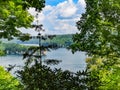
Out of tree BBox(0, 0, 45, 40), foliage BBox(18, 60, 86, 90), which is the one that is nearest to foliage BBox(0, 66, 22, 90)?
foliage BBox(18, 60, 86, 90)

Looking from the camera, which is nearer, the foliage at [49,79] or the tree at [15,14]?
the tree at [15,14]

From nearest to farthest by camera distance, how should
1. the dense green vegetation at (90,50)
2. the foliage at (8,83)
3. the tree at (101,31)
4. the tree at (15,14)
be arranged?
the tree at (15,14), the dense green vegetation at (90,50), the foliage at (8,83), the tree at (101,31)

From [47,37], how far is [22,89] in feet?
8.73

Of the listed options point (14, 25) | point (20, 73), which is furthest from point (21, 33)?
point (20, 73)

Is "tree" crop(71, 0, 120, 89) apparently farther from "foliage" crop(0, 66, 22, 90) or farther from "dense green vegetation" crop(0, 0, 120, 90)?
"foliage" crop(0, 66, 22, 90)

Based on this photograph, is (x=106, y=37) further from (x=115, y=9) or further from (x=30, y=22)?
(x=30, y=22)

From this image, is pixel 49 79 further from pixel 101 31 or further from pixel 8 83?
pixel 101 31

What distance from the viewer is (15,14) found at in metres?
15.8

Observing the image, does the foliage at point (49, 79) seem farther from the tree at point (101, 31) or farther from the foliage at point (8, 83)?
the tree at point (101, 31)

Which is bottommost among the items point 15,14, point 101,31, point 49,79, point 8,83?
point 8,83

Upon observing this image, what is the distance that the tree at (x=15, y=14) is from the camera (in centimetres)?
1523

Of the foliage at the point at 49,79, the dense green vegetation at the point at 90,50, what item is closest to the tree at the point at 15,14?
the dense green vegetation at the point at 90,50

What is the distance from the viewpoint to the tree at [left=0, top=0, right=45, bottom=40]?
15234 mm

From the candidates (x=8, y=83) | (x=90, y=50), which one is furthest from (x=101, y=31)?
(x=8, y=83)
